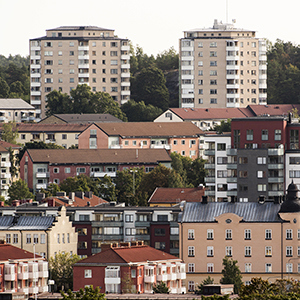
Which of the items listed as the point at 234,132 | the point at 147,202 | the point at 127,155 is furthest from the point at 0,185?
the point at 234,132

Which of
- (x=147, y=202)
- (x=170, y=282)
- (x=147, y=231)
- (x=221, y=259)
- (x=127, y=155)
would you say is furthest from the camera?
(x=127, y=155)

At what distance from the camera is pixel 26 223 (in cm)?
11981

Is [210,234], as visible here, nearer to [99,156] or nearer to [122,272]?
[122,272]

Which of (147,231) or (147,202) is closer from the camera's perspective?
(147,231)

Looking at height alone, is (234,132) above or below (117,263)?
above

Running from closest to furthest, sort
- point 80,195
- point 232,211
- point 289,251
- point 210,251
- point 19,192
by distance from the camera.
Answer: point 289,251 → point 210,251 → point 232,211 → point 80,195 → point 19,192

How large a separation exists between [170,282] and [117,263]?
7.35m

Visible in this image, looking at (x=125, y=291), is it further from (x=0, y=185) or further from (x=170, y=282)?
(x=0, y=185)

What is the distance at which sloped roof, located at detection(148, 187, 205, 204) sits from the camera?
153375 millimetres

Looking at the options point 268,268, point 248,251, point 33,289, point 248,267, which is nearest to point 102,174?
point 248,251

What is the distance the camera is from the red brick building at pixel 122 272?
99438 mm

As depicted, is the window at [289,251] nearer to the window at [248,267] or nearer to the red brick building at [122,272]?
the window at [248,267]

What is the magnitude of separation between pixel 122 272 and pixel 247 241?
62.4 ft

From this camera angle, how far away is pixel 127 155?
192125 mm
